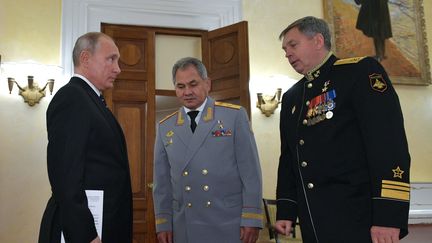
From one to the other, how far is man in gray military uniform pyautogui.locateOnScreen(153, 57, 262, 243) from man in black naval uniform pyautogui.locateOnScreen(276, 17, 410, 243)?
0.36 metres

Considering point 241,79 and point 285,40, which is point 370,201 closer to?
point 285,40

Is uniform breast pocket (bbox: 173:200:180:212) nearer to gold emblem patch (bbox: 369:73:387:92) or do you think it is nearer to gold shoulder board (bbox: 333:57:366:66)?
gold shoulder board (bbox: 333:57:366:66)

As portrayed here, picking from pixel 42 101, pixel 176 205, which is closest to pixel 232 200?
pixel 176 205

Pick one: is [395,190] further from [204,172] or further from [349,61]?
[204,172]

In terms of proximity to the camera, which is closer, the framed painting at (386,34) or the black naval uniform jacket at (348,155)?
the black naval uniform jacket at (348,155)

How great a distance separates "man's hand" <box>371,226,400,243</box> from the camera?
1663 mm

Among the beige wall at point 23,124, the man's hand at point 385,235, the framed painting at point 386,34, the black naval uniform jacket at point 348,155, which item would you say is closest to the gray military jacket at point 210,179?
the black naval uniform jacket at point 348,155

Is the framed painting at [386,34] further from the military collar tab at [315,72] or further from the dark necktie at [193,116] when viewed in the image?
the military collar tab at [315,72]

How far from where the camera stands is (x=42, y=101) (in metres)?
4.41

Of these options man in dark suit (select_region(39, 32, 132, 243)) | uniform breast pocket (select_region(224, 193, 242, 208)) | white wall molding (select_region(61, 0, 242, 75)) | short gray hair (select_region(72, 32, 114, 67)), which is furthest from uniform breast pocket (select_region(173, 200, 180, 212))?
white wall molding (select_region(61, 0, 242, 75))

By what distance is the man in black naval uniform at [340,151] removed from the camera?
A: 5.67 feet

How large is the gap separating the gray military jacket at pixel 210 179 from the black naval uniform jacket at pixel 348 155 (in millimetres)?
413

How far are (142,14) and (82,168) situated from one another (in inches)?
137

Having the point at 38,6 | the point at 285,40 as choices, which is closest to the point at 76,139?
the point at 285,40
